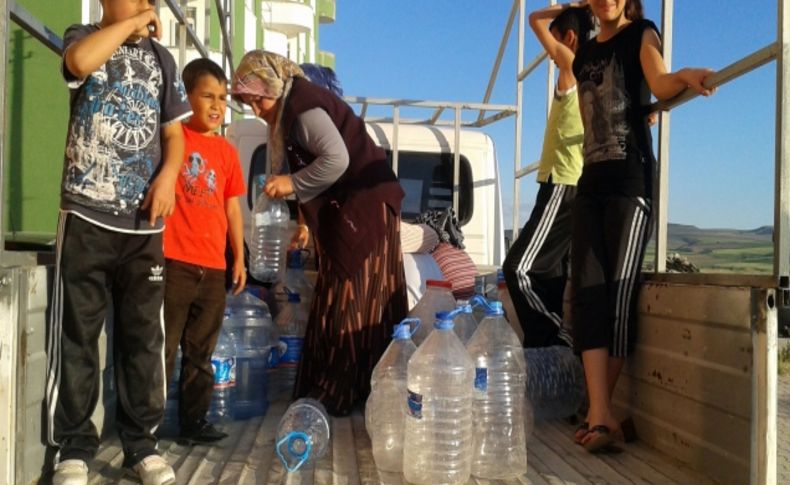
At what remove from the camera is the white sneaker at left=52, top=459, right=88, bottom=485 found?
2376 mm

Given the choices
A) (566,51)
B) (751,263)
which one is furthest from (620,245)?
(566,51)

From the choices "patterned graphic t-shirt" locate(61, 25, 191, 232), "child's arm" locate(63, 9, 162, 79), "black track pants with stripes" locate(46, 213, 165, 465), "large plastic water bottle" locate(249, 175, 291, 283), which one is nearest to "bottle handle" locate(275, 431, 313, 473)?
"black track pants with stripes" locate(46, 213, 165, 465)

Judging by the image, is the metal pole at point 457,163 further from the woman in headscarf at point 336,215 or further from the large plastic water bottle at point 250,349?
the large plastic water bottle at point 250,349

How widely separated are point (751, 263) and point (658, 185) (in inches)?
26.0

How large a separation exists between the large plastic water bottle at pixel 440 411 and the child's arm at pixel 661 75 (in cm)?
124

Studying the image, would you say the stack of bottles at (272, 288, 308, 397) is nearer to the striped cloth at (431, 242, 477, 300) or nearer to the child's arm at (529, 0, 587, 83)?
the striped cloth at (431, 242, 477, 300)

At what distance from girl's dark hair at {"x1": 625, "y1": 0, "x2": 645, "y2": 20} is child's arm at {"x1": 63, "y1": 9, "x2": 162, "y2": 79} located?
208cm

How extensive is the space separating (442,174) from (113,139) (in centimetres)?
317

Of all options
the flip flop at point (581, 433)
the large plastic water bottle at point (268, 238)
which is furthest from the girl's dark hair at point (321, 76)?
the flip flop at point (581, 433)

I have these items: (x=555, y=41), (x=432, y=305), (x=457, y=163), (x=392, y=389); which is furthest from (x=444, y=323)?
(x=457, y=163)

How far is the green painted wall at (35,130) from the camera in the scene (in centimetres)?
586

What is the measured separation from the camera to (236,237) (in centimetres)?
347

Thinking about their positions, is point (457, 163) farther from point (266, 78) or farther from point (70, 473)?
point (70, 473)

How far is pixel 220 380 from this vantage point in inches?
133
